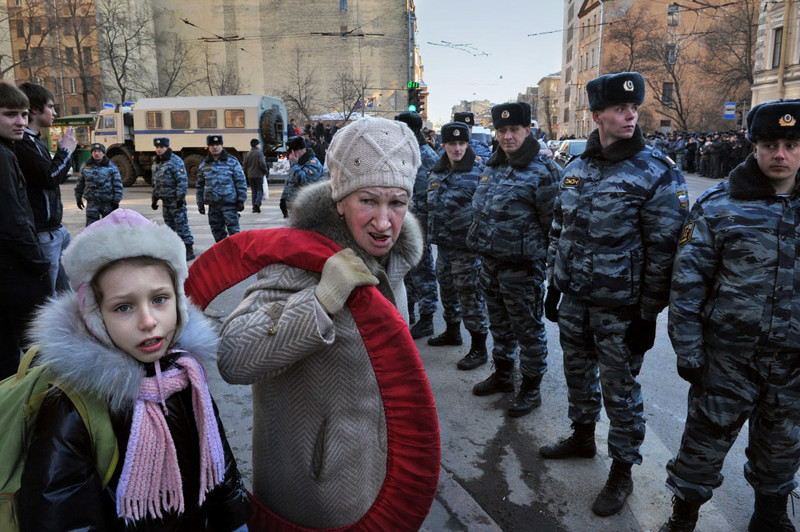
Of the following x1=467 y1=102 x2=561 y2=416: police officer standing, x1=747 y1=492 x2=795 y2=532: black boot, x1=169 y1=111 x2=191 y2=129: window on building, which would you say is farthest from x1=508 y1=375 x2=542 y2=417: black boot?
x1=169 y1=111 x2=191 y2=129: window on building

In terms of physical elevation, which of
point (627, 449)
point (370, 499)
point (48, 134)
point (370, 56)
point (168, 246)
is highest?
point (370, 56)

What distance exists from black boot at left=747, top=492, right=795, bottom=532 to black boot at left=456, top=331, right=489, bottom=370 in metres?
2.67

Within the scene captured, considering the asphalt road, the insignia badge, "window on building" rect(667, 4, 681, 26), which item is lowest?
the asphalt road

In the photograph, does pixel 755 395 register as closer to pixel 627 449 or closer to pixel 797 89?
pixel 627 449

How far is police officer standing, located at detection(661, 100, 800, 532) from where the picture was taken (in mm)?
2445

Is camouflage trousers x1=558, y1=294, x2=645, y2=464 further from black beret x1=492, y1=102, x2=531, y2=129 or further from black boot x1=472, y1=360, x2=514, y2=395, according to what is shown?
black beret x1=492, y1=102, x2=531, y2=129

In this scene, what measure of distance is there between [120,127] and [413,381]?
26.2 meters

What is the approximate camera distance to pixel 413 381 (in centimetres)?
160

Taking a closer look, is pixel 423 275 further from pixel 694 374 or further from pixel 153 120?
pixel 153 120

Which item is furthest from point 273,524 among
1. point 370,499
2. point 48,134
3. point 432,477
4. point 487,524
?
point 48,134

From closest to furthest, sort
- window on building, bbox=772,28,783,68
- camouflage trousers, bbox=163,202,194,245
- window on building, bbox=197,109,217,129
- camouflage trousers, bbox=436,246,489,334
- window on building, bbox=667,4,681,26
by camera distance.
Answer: camouflage trousers, bbox=436,246,489,334 < camouflage trousers, bbox=163,202,194,245 < window on building, bbox=197,109,217,129 < window on building, bbox=772,28,783,68 < window on building, bbox=667,4,681,26

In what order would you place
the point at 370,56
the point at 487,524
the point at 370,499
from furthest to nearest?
the point at 370,56
the point at 487,524
the point at 370,499

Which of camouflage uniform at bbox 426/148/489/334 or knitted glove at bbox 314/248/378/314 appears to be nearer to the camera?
knitted glove at bbox 314/248/378/314

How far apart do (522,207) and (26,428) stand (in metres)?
3.52
